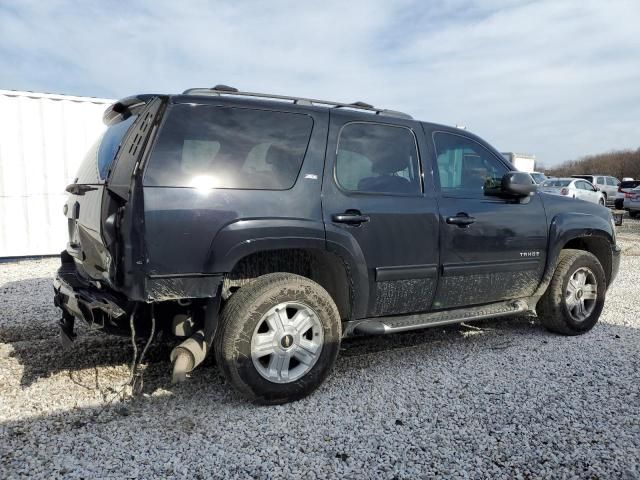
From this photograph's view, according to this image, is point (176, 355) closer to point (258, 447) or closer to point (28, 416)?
point (258, 447)

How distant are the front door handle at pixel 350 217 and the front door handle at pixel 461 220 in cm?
77

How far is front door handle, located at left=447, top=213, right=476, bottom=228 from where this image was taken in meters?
3.56

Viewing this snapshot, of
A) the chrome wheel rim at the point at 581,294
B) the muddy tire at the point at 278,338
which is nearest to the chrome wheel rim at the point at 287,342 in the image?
the muddy tire at the point at 278,338

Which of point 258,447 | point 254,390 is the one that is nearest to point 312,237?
point 254,390

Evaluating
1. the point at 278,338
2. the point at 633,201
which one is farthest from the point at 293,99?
the point at 633,201

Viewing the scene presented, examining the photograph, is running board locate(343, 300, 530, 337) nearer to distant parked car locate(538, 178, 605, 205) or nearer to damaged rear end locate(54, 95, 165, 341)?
damaged rear end locate(54, 95, 165, 341)

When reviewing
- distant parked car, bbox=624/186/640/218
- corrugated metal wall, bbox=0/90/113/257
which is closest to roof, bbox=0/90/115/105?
corrugated metal wall, bbox=0/90/113/257

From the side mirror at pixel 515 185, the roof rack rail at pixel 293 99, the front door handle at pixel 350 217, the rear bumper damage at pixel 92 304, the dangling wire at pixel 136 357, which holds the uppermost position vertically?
the roof rack rail at pixel 293 99

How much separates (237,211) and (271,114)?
0.73 meters

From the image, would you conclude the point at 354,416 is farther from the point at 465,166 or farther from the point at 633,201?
the point at 633,201

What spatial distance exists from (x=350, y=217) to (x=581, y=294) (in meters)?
2.78

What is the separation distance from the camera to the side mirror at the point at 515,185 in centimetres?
382

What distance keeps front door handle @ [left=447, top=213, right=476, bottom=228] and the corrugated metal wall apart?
25.0 ft

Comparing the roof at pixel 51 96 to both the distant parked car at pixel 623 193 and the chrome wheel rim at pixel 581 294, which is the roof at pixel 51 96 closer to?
the chrome wheel rim at pixel 581 294
